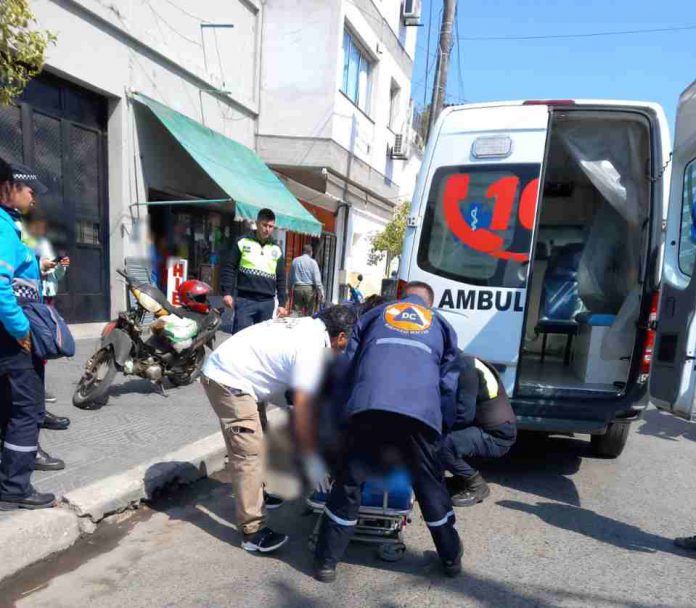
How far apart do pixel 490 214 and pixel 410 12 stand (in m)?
15.1

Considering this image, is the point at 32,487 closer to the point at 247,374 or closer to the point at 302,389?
the point at 247,374

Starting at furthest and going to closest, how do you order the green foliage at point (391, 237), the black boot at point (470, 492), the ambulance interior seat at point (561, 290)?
the green foliage at point (391, 237) < the ambulance interior seat at point (561, 290) < the black boot at point (470, 492)

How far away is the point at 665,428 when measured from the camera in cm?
553

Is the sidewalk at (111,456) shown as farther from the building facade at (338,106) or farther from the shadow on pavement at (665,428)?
the building facade at (338,106)

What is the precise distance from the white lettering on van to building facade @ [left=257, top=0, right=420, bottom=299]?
833cm

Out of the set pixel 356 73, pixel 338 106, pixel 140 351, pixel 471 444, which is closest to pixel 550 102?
pixel 471 444

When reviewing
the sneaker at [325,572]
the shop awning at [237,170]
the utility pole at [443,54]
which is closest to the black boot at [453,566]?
the sneaker at [325,572]

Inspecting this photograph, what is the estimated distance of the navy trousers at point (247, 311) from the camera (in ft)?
16.7

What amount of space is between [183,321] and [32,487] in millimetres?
2293

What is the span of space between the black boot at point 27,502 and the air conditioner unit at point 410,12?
677 inches

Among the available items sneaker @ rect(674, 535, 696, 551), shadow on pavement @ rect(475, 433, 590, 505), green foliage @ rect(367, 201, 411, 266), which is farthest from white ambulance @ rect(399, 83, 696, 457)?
green foliage @ rect(367, 201, 411, 266)

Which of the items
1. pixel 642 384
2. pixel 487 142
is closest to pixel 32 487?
pixel 487 142

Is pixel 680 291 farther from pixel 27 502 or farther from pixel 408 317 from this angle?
pixel 27 502

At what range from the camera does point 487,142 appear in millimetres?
3811
